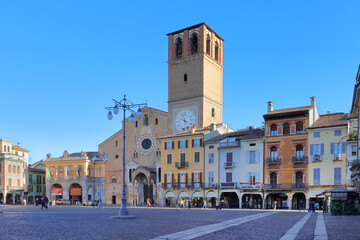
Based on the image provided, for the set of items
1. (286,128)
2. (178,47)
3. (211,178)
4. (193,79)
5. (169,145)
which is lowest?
(211,178)

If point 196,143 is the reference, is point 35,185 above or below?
below

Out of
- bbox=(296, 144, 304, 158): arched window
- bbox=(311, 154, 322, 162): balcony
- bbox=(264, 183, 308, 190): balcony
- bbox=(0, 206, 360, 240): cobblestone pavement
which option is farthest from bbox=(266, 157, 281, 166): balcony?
bbox=(0, 206, 360, 240): cobblestone pavement

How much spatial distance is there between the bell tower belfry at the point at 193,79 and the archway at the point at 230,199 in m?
11.4

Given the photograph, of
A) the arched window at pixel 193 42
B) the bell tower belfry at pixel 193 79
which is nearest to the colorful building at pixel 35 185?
the bell tower belfry at pixel 193 79

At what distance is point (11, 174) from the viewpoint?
7250cm

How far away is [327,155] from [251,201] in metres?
10.3

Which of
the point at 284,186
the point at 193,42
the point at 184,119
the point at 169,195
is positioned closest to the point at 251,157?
the point at 284,186

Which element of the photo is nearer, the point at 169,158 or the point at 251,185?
the point at 251,185

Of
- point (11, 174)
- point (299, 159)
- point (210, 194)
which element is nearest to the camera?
point (299, 159)

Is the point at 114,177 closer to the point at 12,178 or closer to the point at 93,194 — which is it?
the point at 93,194

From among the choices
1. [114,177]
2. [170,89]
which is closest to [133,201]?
[114,177]

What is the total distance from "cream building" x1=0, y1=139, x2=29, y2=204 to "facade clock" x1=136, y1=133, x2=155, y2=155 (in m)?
23.7

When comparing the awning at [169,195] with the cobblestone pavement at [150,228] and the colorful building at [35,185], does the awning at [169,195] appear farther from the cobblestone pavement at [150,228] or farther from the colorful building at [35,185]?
the colorful building at [35,185]

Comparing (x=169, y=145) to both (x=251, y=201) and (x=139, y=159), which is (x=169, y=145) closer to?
(x=139, y=159)
